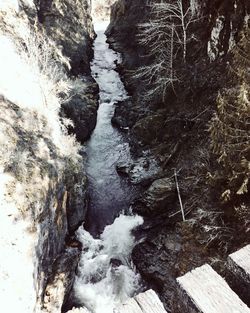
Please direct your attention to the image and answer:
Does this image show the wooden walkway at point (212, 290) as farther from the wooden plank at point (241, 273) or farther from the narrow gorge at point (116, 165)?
the narrow gorge at point (116, 165)

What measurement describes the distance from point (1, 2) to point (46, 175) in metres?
A: 14.0

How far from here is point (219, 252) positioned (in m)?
13.3

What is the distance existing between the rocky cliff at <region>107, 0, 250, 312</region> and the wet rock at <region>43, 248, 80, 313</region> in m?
2.88

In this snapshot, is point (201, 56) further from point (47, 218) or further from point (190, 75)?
point (47, 218)

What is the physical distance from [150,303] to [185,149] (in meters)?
19.2

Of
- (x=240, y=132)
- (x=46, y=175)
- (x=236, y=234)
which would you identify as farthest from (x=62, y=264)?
(x=240, y=132)

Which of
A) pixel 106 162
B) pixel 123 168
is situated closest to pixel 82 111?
pixel 106 162

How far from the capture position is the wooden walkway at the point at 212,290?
170 centimetres

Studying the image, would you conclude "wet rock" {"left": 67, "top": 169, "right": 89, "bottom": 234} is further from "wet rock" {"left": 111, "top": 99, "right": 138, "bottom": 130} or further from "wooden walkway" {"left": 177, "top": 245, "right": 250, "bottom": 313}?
"wooden walkway" {"left": 177, "top": 245, "right": 250, "bottom": 313}

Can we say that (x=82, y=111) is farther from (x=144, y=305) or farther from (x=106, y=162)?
(x=144, y=305)

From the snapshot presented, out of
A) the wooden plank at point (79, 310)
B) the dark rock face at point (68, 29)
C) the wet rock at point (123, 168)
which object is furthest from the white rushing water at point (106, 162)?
the wooden plank at point (79, 310)

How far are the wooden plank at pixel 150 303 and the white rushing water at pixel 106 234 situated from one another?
447 inches

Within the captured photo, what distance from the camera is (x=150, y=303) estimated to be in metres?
1.79

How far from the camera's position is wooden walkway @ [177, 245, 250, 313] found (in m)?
1.70
